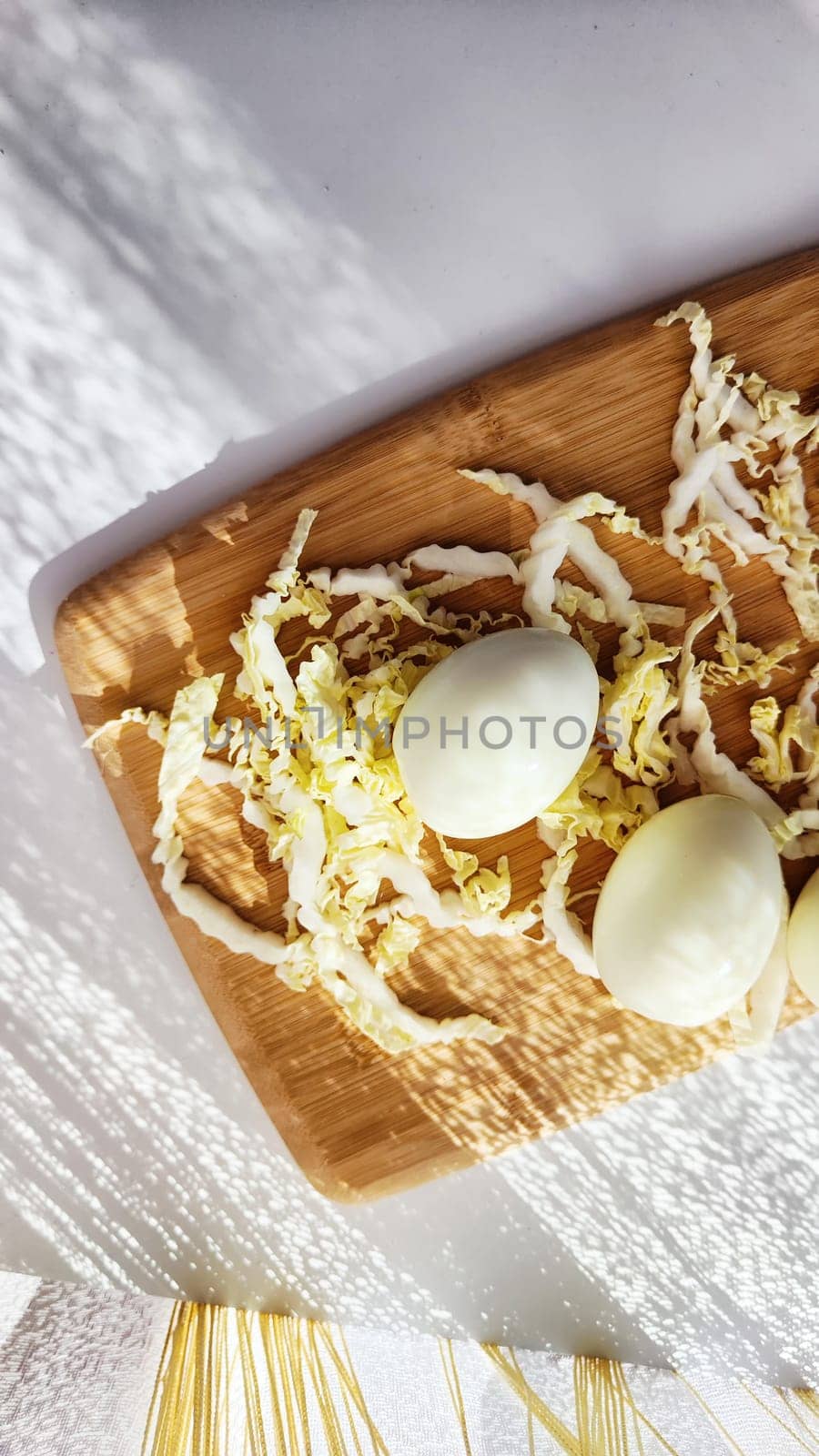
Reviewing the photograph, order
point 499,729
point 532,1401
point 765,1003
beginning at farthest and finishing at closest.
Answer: point 532,1401 → point 765,1003 → point 499,729

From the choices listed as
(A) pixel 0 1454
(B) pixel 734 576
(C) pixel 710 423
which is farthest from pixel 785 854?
(A) pixel 0 1454

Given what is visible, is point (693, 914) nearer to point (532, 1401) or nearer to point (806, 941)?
point (806, 941)

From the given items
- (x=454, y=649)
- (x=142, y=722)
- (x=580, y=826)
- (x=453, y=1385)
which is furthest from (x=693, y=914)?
(x=453, y=1385)

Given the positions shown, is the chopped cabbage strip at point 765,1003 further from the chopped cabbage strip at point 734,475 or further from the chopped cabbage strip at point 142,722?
the chopped cabbage strip at point 142,722

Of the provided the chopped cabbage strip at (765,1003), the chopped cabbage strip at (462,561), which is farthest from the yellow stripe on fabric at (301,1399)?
the chopped cabbage strip at (462,561)

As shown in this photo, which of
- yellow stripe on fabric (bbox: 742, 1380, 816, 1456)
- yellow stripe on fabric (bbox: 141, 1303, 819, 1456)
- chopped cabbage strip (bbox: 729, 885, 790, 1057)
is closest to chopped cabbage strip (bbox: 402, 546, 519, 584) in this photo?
chopped cabbage strip (bbox: 729, 885, 790, 1057)

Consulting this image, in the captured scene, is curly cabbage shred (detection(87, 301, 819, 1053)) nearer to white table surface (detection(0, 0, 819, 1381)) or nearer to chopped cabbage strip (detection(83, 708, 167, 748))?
chopped cabbage strip (detection(83, 708, 167, 748))

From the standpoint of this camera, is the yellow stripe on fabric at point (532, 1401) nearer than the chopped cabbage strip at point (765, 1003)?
No
